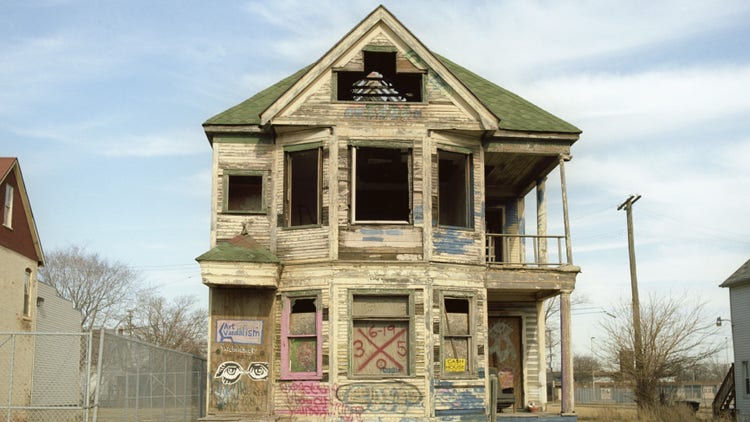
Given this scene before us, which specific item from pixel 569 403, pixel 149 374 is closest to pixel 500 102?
pixel 569 403

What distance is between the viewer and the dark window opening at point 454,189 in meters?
20.4

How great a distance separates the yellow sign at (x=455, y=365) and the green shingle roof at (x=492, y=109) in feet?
→ 18.9

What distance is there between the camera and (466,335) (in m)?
19.6

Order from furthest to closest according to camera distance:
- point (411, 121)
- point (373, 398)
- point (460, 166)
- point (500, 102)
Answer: point (500, 102) < point (460, 166) < point (411, 121) < point (373, 398)

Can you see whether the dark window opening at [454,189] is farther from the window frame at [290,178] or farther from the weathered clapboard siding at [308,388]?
the weathered clapboard siding at [308,388]

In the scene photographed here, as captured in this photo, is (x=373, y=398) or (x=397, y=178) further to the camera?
(x=397, y=178)

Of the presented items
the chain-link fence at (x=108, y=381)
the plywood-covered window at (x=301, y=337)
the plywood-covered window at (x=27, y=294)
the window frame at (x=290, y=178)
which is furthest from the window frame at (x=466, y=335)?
the plywood-covered window at (x=27, y=294)


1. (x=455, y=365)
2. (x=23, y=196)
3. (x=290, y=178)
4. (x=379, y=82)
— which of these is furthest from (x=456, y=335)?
(x=23, y=196)

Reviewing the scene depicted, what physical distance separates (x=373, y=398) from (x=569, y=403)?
5.07 metres

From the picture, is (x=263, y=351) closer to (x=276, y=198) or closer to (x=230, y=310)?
(x=230, y=310)

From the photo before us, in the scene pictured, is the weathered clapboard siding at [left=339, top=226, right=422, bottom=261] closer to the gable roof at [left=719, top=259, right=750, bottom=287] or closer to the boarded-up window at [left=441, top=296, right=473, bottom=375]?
the boarded-up window at [left=441, top=296, right=473, bottom=375]

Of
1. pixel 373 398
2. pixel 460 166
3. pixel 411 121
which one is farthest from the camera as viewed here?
pixel 460 166

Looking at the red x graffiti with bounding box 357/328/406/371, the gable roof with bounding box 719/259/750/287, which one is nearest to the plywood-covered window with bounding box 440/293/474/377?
the red x graffiti with bounding box 357/328/406/371

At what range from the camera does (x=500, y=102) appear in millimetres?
22891
